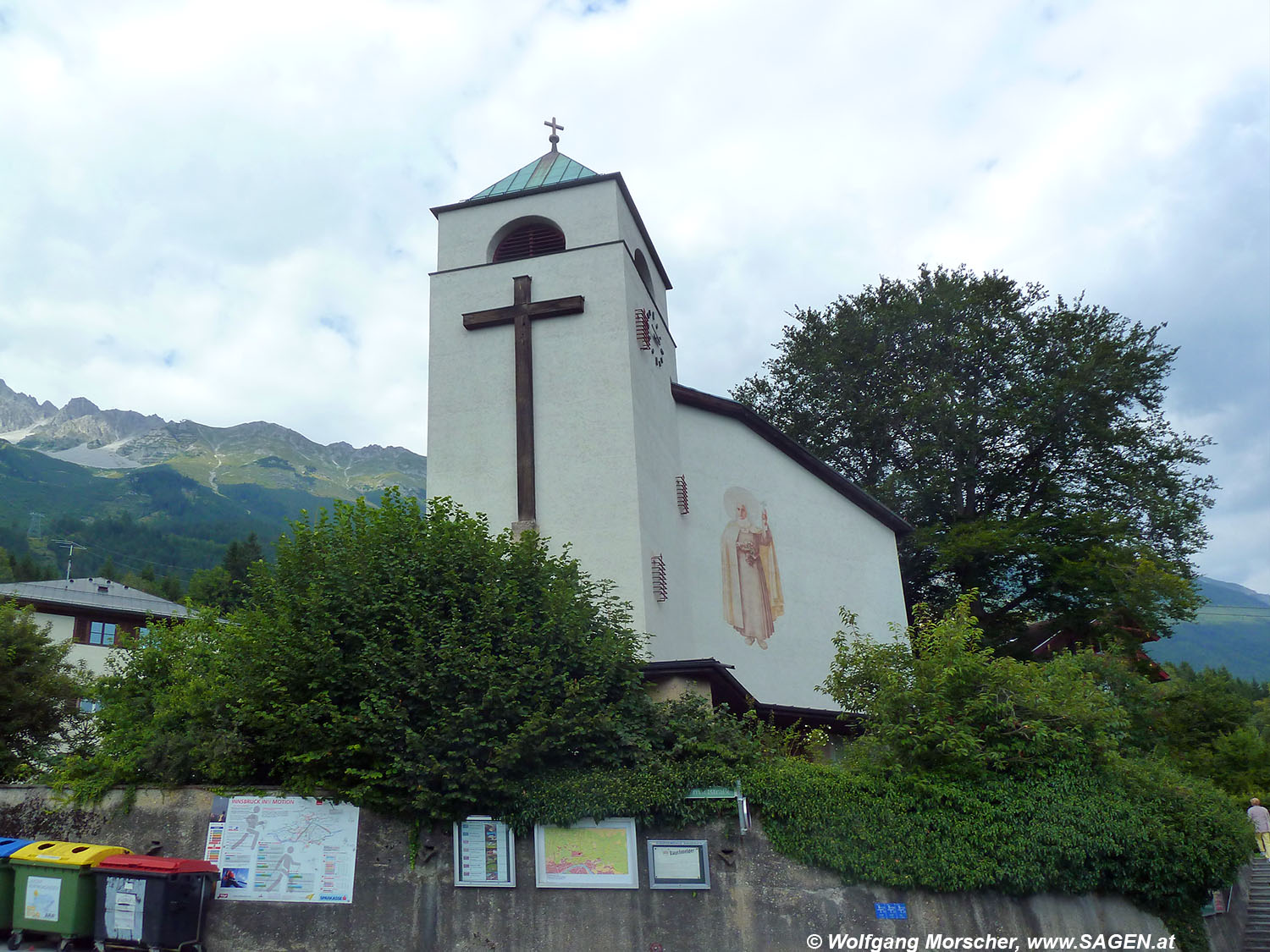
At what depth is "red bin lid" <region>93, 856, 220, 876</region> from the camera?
33.8 ft

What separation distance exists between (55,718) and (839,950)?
14.7 meters

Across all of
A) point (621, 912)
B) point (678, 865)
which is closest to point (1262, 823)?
point (678, 865)

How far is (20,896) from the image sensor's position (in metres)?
10.5

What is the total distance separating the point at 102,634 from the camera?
118 ft

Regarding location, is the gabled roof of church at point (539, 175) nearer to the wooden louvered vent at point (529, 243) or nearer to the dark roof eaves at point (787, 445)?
the wooden louvered vent at point (529, 243)

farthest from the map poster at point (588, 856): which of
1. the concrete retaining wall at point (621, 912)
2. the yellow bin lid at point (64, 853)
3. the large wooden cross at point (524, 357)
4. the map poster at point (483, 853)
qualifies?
the large wooden cross at point (524, 357)

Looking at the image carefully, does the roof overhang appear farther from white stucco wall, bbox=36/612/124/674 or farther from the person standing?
white stucco wall, bbox=36/612/124/674

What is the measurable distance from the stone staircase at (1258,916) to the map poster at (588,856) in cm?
843

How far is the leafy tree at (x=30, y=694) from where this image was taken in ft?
52.6

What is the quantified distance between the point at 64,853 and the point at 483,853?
491cm

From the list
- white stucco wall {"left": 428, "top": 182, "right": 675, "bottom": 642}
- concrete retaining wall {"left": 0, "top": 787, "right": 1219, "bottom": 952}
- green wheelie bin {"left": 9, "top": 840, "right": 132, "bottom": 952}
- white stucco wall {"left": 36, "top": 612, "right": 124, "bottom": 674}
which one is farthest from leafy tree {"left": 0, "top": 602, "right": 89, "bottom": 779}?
white stucco wall {"left": 36, "top": 612, "right": 124, "bottom": 674}

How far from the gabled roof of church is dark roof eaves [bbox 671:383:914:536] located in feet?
16.5

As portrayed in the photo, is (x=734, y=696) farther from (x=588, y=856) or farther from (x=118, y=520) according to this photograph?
(x=118, y=520)

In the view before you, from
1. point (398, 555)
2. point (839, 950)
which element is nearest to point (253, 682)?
point (398, 555)
